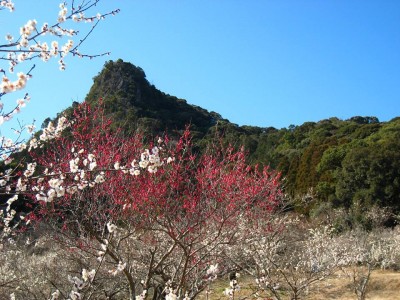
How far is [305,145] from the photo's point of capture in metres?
29.0

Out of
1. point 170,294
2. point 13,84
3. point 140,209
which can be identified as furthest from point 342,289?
point 13,84

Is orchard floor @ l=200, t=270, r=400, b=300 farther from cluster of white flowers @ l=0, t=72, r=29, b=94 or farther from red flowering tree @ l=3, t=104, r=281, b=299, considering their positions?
cluster of white flowers @ l=0, t=72, r=29, b=94

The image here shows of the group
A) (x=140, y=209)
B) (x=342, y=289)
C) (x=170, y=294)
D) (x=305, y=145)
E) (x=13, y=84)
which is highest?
(x=305, y=145)

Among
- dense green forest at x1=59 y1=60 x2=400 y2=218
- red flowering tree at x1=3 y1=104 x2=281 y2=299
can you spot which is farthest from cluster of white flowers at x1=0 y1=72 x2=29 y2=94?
dense green forest at x1=59 y1=60 x2=400 y2=218

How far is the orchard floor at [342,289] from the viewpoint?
9.65m

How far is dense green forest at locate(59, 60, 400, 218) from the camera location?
18.8m

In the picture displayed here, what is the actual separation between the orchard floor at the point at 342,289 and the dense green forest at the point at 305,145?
4.59 m

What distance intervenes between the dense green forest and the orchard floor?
15.0 ft

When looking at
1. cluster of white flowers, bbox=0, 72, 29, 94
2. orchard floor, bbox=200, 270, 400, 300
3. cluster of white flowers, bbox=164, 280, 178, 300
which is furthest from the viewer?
orchard floor, bbox=200, 270, 400, 300

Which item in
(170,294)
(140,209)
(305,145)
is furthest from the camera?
(305,145)

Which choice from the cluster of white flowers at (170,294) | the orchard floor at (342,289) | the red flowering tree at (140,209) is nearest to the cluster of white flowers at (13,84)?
the cluster of white flowers at (170,294)

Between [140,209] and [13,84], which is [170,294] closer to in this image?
[13,84]

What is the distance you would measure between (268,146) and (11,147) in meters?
26.3

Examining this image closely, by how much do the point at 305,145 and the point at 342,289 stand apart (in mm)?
19397
